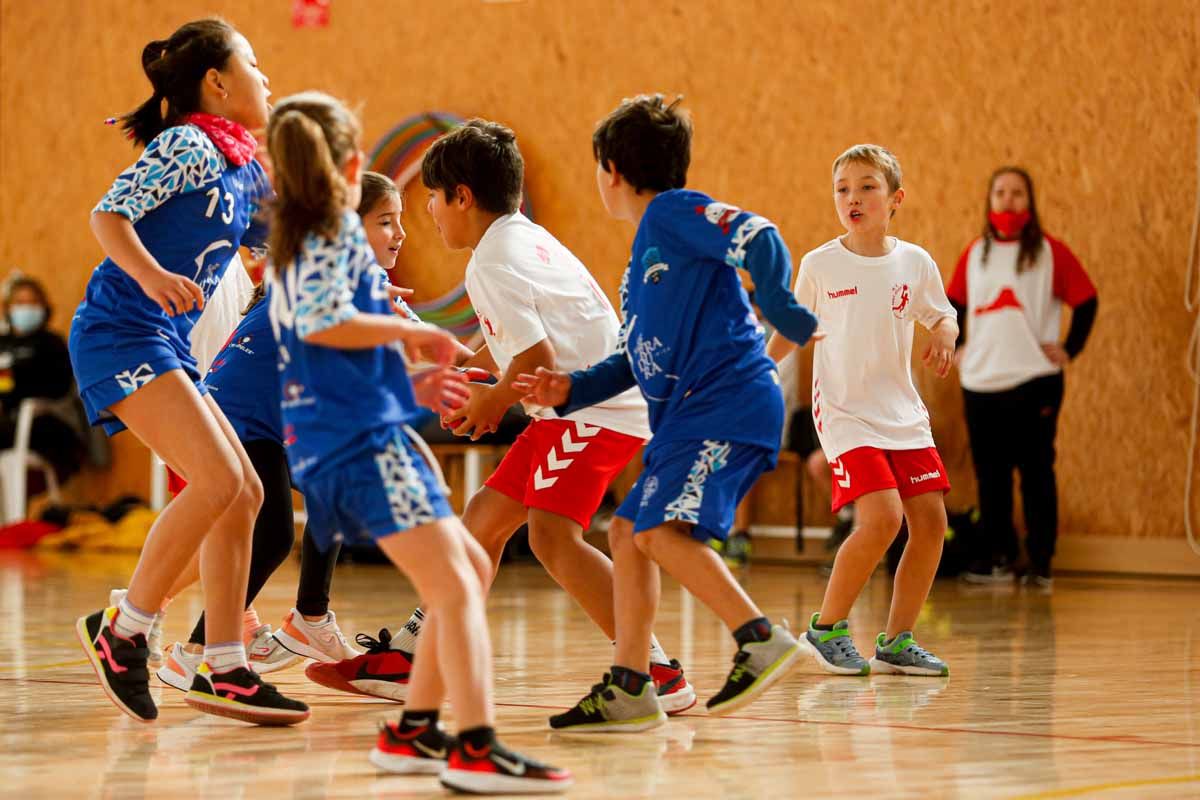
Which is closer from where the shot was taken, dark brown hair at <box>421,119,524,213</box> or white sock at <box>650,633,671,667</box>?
white sock at <box>650,633,671,667</box>

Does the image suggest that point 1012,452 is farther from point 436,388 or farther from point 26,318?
point 26,318

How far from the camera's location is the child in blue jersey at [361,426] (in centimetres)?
240

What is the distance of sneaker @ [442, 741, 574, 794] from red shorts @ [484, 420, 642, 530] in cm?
96

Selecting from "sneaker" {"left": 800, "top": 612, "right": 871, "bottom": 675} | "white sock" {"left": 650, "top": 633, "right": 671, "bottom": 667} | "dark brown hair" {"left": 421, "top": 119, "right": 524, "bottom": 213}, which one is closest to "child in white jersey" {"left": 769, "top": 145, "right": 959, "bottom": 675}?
"sneaker" {"left": 800, "top": 612, "right": 871, "bottom": 675}

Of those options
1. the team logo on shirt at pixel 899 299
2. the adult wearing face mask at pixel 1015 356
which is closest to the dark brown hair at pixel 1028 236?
the adult wearing face mask at pixel 1015 356

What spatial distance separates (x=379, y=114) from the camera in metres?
9.55

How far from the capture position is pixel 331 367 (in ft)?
8.16

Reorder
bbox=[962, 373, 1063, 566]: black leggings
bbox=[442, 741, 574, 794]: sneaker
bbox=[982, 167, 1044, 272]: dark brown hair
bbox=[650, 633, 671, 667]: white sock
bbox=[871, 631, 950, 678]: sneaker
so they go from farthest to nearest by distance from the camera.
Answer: bbox=[982, 167, 1044, 272]: dark brown hair → bbox=[962, 373, 1063, 566]: black leggings → bbox=[871, 631, 950, 678]: sneaker → bbox=[650, 633, 671, 667]: white sock → bbox=[442, 741, 574, 794]: sneaker

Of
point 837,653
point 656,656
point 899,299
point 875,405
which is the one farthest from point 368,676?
point 899,299

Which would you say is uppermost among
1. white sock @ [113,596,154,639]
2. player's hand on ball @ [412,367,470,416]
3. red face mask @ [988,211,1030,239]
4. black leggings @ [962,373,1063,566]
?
red face mask @ [988,211,1030,239]

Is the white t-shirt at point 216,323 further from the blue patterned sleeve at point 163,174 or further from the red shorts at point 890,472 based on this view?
the red shorts at point 890,472

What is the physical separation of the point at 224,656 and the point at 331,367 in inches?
32.1

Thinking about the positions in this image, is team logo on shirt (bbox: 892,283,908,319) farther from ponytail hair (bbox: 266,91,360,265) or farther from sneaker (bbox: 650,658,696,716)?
ponytail hair (bbox: 266,91,360,265)

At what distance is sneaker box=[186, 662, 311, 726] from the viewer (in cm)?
300
